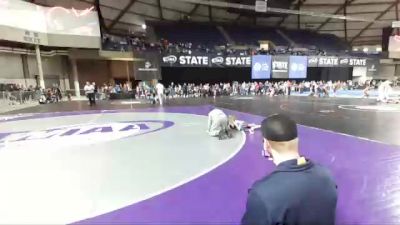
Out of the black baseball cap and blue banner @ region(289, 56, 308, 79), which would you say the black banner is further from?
the black baseball cap

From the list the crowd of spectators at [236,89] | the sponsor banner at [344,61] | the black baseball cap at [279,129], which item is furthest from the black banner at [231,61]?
the black baseball cap at [279,129]

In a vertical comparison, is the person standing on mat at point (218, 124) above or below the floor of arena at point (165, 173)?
above

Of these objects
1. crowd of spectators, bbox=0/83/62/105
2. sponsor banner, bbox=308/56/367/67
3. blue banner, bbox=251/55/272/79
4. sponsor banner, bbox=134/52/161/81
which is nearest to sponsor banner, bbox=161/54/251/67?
blue banner, bbox=251/55/272/79

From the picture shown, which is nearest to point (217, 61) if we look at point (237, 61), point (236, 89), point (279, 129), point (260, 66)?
point (237, 61)

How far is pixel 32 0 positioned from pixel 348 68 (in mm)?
33236

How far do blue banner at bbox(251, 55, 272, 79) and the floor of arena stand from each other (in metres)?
20.8

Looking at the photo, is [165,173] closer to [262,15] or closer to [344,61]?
→ [262,15]

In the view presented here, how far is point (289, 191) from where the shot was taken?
1227mm

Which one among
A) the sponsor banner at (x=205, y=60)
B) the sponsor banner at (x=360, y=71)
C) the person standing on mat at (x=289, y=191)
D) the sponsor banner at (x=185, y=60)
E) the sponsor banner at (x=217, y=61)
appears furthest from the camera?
the sponsor banner at (x=360, y=71)

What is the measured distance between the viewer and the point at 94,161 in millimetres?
5156

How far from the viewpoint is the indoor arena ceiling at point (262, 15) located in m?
31.0

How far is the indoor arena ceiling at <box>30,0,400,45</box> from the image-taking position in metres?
31.0

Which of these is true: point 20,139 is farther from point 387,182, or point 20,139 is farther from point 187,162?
point 387,182

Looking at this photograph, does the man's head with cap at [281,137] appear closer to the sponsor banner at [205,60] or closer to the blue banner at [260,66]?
the sponsor banner at [205,60]
